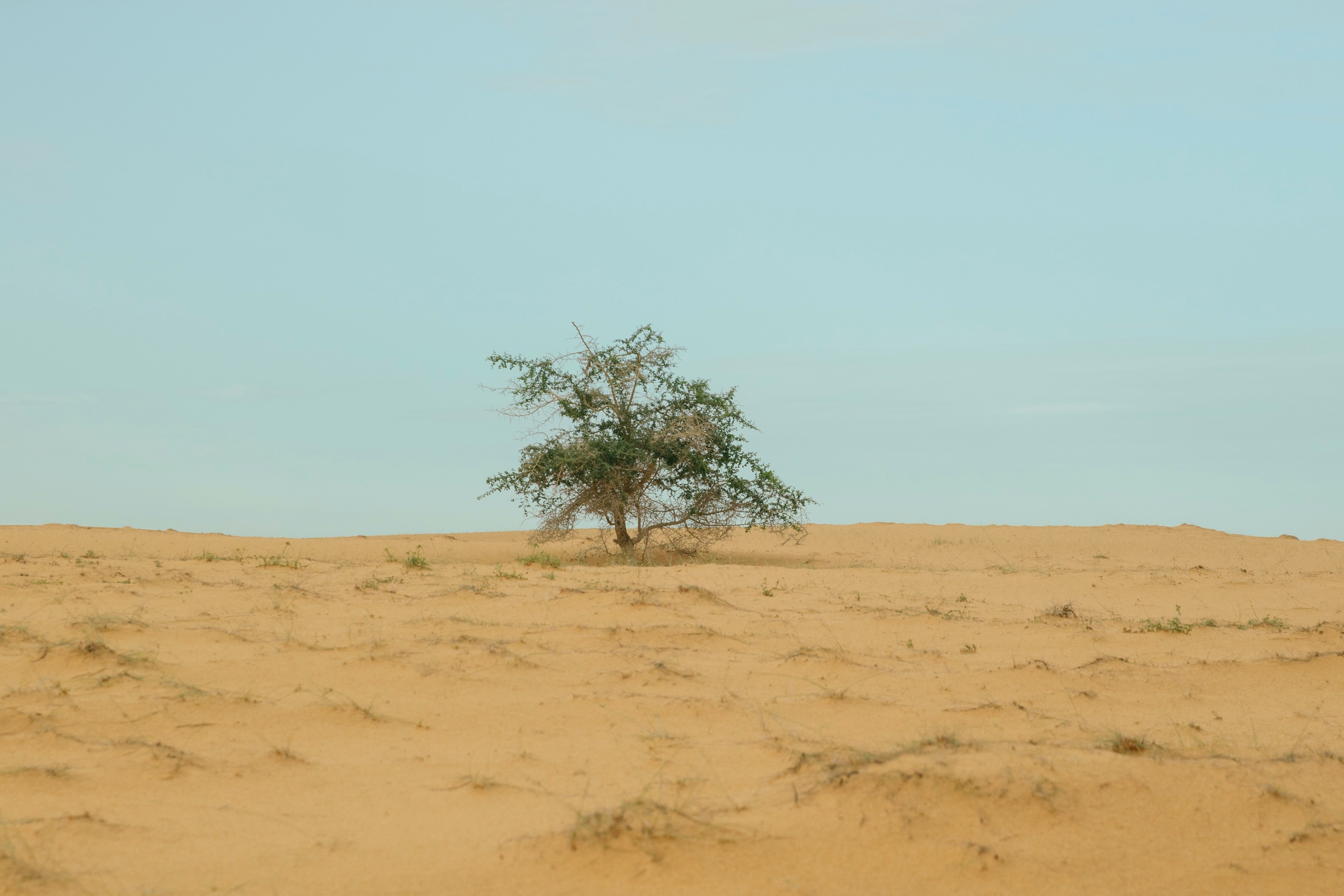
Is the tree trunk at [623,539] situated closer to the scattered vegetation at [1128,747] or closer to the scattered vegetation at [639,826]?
the scattered vegetation at [1128,747]

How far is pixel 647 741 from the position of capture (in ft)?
16.1

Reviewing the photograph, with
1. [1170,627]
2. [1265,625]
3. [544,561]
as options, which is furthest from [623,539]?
[1265,625]

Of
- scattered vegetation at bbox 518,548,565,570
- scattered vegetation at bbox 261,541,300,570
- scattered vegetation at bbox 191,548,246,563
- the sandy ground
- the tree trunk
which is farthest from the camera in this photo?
the tree trunk

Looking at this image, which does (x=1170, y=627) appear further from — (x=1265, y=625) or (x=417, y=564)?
(x=417, y=564)

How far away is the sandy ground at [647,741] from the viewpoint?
3.59 m

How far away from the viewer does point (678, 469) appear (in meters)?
17.0

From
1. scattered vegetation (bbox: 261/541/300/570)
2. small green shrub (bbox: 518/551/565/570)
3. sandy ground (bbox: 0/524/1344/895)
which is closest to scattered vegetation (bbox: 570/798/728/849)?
sandy ground (bbox: 0/524/1344/895)

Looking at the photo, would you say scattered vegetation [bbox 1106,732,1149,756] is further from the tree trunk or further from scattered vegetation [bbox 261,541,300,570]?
the tree trunk

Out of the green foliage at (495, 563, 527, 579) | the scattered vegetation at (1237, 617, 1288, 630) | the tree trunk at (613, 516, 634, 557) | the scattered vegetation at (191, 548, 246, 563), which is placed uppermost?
the tree trunk at (613, 516, 634, 557)

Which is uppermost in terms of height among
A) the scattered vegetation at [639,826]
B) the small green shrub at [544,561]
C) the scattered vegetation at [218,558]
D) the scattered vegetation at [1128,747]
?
the scattered vegetation at [218,558]

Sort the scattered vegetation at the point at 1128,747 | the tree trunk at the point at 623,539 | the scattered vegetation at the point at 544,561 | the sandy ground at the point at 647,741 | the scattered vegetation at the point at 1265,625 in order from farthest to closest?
1. the tree trunk at the point at 623,539
2. the scattered vegetation at the point at 544,561
3. the scattered vegetation at the point at 1265,625
4. the scattered vegetation at the point at 1128,747
5. the sandy ground at the point at 647,741

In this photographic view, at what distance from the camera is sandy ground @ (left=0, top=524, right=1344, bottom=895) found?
141 inches

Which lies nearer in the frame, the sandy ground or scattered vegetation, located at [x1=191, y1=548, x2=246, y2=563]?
the sandy ground

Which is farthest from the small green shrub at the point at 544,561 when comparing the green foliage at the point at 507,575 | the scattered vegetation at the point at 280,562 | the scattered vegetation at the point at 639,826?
the scattered vegetation at the point at 639,826
